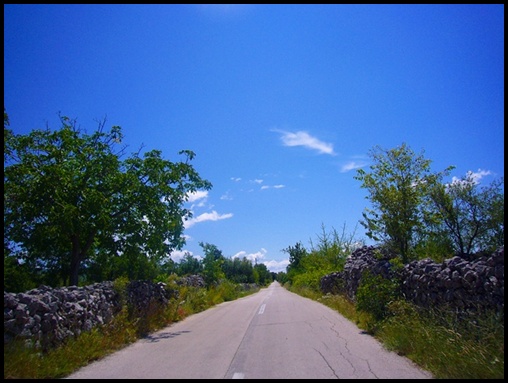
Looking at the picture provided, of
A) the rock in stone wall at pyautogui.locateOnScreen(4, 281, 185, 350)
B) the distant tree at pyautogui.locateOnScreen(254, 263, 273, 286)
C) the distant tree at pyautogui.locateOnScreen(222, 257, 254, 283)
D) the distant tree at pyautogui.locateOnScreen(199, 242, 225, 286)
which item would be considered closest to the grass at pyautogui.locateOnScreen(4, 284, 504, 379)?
the rock in stone wall at pyautogui.locateOnScreen(4, 281, 185, 350)

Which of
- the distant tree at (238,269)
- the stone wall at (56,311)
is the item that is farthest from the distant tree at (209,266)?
the distant tree at (238,269)

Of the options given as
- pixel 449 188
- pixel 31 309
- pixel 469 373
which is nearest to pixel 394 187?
Result: pixel 449 188

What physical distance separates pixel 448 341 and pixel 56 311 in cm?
857

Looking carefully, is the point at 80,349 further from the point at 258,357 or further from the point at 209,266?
the point at 209,266

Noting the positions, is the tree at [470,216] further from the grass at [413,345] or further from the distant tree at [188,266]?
the distant tree at [188,266]

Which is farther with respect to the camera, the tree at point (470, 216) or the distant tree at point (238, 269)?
the distant tree at point (238, 269)

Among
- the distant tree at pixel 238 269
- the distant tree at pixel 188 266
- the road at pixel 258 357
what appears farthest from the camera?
the distant tree at pixel 238 269

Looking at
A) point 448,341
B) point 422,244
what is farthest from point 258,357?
point 422,244

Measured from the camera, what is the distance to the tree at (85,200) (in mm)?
12664

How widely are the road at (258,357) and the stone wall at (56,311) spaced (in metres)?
1.09

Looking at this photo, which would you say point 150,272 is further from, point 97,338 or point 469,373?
point 469,373

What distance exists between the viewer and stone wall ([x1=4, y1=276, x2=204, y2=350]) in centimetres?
720

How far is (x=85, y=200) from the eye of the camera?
13.1m

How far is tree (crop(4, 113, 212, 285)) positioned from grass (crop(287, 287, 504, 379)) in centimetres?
990
